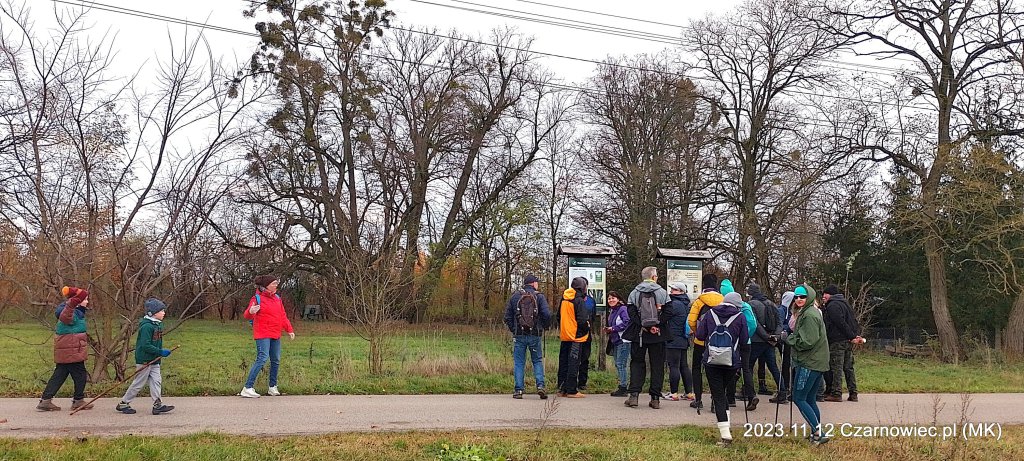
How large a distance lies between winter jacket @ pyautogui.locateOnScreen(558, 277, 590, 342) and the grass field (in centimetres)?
113

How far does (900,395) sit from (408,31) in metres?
28.3

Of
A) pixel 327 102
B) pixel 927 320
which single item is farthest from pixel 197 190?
pixel 927 320

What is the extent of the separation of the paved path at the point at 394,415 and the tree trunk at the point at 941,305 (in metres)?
12.5

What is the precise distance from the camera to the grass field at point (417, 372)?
10375 mm

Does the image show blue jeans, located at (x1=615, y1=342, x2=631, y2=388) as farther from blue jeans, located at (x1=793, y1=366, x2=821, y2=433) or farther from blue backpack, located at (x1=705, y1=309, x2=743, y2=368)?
blue jeans, located at (x1=793, y1=366, x2=821, y2=433)

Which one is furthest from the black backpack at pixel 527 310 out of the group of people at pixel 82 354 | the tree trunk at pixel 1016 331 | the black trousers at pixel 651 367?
the tree trunk at pixel 1016 331

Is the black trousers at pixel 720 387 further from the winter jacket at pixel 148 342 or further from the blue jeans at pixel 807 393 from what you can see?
the winter jacket at pixel 148 342

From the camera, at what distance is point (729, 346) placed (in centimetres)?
761

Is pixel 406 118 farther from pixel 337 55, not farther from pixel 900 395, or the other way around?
pixel 900 395

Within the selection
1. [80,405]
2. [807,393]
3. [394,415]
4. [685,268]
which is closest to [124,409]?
[80,405]

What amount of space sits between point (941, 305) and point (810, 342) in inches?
722

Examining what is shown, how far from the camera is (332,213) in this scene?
32.6 meters

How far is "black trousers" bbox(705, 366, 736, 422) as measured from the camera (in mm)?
7426

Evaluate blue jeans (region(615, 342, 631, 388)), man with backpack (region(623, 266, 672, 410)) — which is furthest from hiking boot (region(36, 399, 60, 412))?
blue jeans (region(615, 342, 631, 388))
